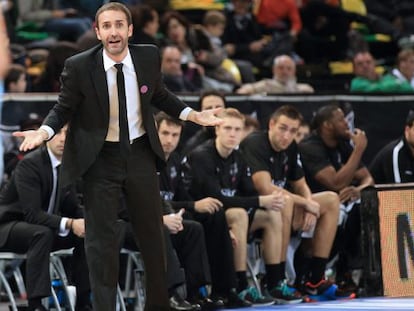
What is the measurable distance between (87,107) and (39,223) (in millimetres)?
1880

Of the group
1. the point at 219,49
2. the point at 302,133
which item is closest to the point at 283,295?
the point at 302,133

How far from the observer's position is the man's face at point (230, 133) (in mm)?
11367

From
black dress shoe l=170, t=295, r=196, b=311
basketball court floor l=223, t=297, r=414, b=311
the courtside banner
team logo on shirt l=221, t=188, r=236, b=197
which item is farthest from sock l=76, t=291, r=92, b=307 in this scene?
the courtside banner

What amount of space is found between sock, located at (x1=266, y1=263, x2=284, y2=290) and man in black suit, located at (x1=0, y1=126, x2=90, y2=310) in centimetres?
220

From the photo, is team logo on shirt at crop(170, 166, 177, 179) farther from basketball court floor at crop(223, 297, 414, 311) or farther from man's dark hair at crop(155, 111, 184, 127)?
basketball court floor at crop(223, 297, 414, 311)

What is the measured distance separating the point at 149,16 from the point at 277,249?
425cm

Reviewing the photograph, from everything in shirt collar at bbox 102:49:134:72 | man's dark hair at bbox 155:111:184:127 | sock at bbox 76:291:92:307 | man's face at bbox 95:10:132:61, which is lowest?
sock at bbox 76:291:92:307

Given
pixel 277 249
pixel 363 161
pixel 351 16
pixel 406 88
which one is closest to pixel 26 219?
pixel 277 249

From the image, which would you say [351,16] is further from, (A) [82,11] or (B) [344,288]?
(B) [344,288]

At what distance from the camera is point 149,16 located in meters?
14.8

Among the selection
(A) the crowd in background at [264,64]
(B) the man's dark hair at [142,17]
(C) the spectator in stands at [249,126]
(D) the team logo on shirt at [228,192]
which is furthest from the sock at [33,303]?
(B) the man's dark hair at [142,17]

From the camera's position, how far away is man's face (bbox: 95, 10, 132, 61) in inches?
334

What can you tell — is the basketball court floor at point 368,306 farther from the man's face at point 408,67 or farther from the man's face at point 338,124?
the man's face at point 408,67

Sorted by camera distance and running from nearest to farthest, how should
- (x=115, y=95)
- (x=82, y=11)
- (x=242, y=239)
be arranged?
(x=115, y=95), (x=242, y=239), (x=82, y=11)
